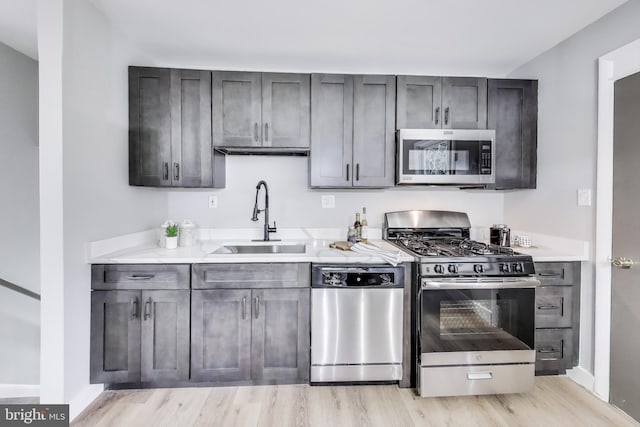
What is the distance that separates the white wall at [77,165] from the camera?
5.55 feet

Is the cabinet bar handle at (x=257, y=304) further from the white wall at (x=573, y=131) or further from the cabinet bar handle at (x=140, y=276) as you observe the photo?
the white wall at (x=573, y=131)

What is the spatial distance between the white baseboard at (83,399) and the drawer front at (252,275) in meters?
0.90

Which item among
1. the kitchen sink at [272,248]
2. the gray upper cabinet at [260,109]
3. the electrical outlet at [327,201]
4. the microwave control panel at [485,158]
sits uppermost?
the gray upper cabinet at [260,109]

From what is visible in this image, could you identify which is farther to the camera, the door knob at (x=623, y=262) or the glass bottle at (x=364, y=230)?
the glass bottle at (x=364, y=230)

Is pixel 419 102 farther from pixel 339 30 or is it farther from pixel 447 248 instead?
pixel 447 248

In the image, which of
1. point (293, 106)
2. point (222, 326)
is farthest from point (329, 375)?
point (293, 106)

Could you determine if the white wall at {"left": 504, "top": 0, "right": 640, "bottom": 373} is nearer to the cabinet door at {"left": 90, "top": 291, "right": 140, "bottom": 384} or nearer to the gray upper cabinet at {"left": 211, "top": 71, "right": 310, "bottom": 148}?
the gray upper cabinet at {"left": 211, "top": 71, "right": 310, "bottom": 148}

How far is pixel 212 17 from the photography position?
2.00 metres

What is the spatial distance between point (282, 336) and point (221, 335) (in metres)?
0.41

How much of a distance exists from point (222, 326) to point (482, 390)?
5.78ft

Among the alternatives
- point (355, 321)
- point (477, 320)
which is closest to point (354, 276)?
point (355, 321)

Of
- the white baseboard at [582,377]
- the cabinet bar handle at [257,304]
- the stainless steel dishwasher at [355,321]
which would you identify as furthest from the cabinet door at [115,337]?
the white baseboard at [582,377]

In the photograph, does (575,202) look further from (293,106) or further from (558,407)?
(293,106)

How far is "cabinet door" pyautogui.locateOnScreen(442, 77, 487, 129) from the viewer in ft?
8.19
